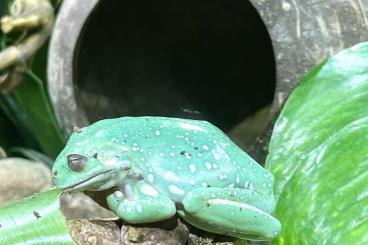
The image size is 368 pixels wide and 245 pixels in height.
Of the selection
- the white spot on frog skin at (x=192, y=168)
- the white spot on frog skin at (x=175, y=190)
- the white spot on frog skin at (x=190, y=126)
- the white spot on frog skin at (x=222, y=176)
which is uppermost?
the white spot on frog skin at (x=190, y=126)

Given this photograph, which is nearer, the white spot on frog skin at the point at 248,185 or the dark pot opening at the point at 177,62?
the white spot on frog skin at the point at 248,185

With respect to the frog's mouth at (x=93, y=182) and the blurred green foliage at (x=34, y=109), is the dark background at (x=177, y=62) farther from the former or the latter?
the frog's mouth at (x=93, y=182)

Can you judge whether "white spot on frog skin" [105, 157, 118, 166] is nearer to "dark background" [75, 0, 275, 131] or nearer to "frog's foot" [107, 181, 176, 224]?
"frog's foot" [107, 181, 176, 224]

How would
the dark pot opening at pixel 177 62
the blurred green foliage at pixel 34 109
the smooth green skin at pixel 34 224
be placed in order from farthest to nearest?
the blurred green foliage at pixel 34 109, the dark pot opening at pixel 177 62, the smooth green skin at pixel 34 224

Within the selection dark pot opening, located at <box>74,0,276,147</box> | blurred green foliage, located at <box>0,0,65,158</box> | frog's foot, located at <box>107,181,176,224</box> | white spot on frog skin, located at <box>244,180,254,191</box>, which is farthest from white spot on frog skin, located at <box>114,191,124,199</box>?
blurred green foliage, located at <box>0,0,65,158</box>

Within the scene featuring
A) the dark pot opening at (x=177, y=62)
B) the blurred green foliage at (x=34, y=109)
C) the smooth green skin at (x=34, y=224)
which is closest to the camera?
the smooth green skin at (x=34, y=224)

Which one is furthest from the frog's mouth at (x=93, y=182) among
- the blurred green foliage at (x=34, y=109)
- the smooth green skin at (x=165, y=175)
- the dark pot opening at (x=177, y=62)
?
the blurred green foliage at (x=34, y=109)
